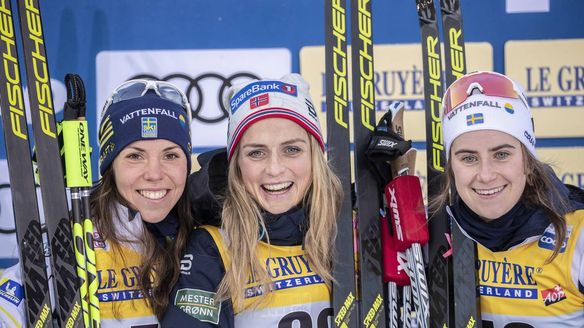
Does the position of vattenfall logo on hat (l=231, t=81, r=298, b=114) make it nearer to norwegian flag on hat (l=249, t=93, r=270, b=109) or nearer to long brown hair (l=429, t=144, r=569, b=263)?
norwegian flag on hat (l=249, t=93, r=270, b=109)

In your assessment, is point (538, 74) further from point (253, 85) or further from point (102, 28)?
point (102, 28)

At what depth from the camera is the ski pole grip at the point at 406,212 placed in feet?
8.32

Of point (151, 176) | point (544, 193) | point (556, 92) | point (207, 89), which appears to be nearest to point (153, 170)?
point (151, 176)

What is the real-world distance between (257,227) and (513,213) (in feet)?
2.56

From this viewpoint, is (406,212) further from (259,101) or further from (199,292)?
(199,292)

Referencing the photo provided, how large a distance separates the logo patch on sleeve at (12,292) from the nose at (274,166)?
85 cm

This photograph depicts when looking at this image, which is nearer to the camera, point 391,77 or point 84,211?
point 84,211

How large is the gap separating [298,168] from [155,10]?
161 cm

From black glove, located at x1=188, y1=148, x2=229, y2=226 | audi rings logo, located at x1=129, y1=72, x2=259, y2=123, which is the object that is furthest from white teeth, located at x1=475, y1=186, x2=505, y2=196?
audi rings logo, located at x1=129, y1=72, x2=259, y2=123

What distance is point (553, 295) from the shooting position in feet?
7.70

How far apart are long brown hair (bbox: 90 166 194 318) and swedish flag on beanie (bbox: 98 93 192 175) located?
9 centimetres

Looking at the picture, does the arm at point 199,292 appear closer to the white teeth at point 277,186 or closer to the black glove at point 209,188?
the black glove at point 209,188

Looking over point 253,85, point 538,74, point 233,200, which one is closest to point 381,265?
point 233,200

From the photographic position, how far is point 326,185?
2490 millimetres
